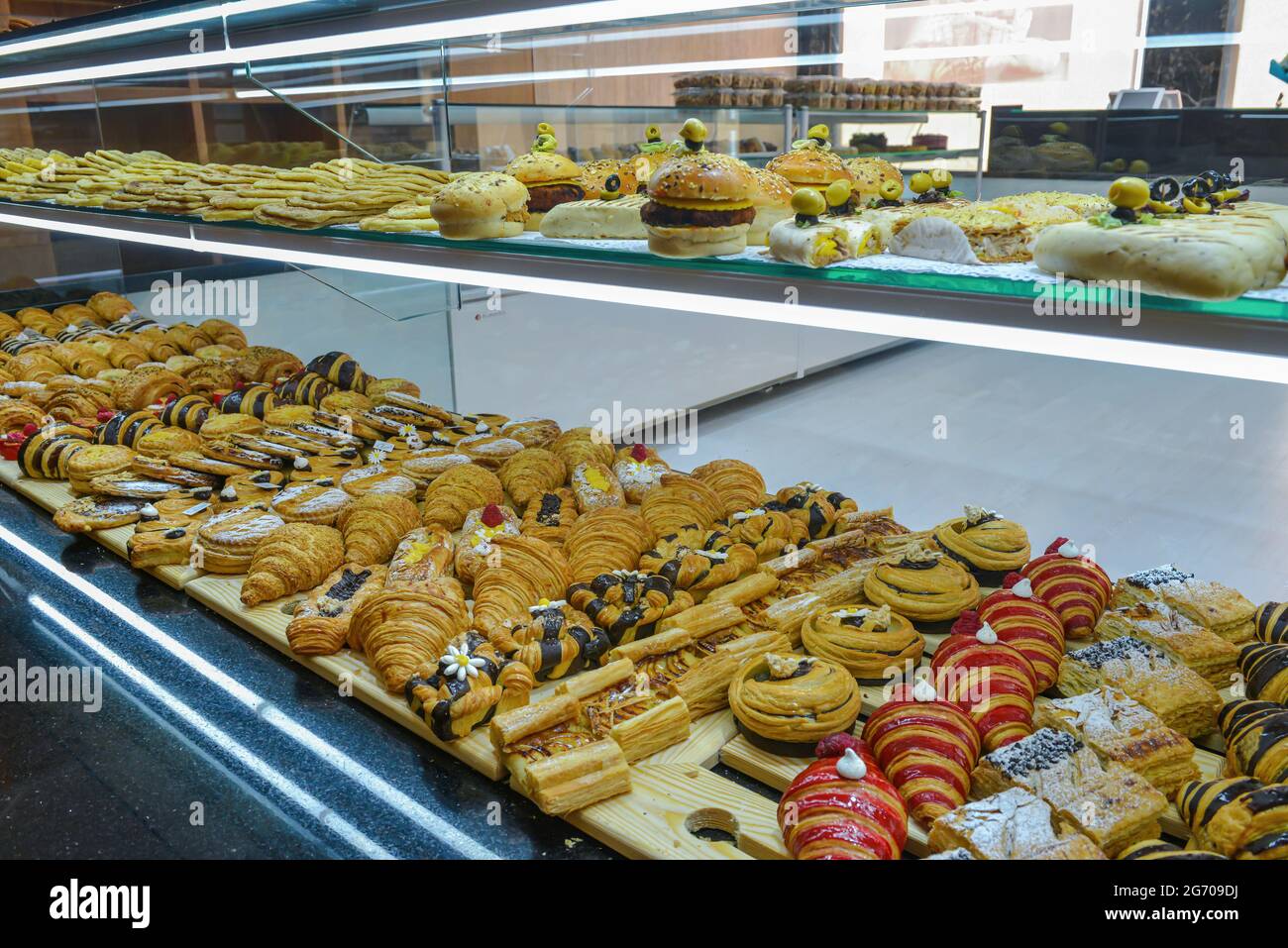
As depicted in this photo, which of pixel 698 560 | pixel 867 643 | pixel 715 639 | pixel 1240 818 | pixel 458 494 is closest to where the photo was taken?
pixel 1240 818

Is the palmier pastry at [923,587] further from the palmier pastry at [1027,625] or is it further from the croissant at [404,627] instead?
the croissant at [404,627]

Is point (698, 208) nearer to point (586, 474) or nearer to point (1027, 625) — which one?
point (1027, 625)

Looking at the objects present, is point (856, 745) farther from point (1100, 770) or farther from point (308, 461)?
point (308, 461)

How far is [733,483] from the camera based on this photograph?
2.71 metres

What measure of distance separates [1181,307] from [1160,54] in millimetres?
4007

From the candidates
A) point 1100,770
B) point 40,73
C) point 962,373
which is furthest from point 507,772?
point 962,373

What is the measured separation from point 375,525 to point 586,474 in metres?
0.65

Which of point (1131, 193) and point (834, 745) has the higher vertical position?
point (1131, 193)

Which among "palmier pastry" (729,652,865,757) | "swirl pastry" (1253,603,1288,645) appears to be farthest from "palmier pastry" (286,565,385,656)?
"swirl pastry" (1253,603,1288,645)

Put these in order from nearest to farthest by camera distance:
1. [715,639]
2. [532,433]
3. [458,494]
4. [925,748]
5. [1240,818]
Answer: [1240,818] < [925,748] < [715,639] < [458,494] < [532,433]

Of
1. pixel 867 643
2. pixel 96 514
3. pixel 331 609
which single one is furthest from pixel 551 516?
pixel 96 514

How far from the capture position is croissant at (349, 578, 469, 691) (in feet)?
6.01

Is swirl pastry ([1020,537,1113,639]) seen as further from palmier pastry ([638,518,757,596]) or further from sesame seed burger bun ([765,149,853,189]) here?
sesame seed burger bun ([765,149,853,189])

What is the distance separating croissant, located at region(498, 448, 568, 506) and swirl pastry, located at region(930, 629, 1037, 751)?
132 cm
